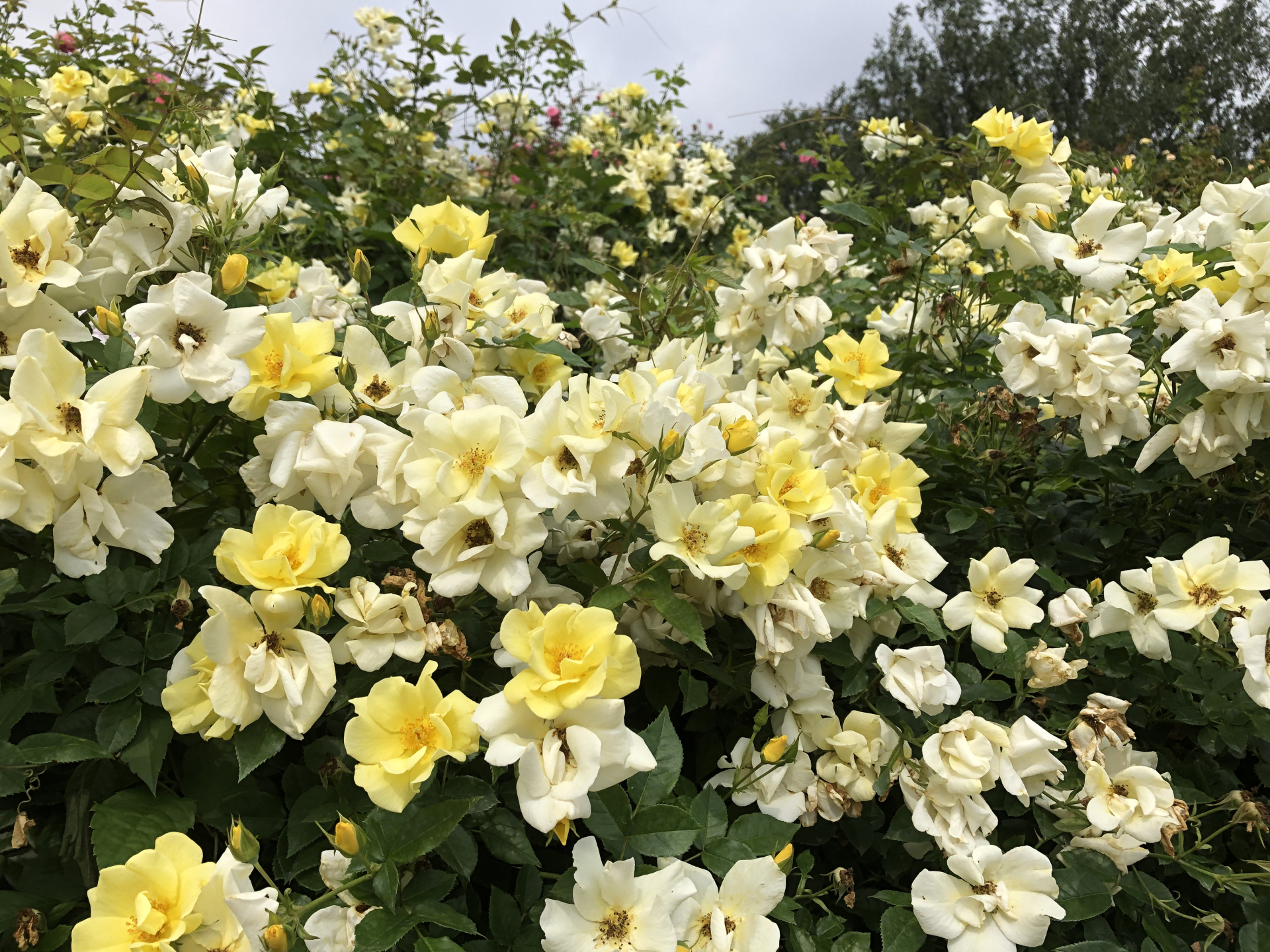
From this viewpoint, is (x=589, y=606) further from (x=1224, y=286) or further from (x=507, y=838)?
(x=1224, y=286)

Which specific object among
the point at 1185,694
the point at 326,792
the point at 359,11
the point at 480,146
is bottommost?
the point at 326,792

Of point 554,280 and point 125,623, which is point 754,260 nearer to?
point 125,623

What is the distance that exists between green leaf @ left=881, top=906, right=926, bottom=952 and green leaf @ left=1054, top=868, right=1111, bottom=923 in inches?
8.1

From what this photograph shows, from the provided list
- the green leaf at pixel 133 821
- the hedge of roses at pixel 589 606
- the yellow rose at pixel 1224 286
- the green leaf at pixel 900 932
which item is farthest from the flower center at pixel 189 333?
the yellow rose at pixel 1224 286

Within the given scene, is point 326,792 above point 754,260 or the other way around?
the other way around

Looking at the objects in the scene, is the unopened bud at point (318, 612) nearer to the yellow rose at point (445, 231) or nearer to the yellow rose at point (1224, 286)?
the yellow rose at point (445, 231)

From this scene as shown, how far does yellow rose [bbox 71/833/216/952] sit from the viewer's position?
85 centimetres

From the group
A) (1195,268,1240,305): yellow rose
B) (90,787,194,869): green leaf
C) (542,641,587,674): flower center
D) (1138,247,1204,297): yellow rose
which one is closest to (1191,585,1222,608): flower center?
(1195,268,1240,305): yellow rose

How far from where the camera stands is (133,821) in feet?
3.37

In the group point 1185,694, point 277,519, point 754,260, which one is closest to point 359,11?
point 754,260

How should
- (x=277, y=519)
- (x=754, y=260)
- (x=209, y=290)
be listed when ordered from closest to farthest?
1. (x=277, y=519)
2. (x=209, y=290)
3. (x=754, y=260)

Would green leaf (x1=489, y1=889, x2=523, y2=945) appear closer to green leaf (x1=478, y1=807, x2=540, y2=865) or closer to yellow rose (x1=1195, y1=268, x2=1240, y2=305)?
green leaf (x1=478, y1=807, x2=540, y2=865)

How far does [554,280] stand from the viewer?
3746mm

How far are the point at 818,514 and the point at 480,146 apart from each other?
11.7 ft
